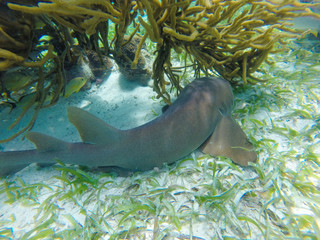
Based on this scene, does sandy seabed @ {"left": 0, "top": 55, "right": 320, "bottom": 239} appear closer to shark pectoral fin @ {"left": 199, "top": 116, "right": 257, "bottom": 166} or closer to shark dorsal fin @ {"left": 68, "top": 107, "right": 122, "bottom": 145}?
shark pectoral fin @ {"left": 199, "top": 116, "right": 257, "bottom": 166}

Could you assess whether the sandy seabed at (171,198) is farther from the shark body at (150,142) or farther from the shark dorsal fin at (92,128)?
the shark dorsal fin at (92,128)

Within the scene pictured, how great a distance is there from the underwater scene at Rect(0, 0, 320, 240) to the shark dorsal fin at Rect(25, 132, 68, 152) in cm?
2

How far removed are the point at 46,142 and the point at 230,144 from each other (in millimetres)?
2814

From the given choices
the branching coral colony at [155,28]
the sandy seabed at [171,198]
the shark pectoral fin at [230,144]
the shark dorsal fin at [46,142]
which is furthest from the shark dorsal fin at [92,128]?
the shark pectoral fin at [230,144]

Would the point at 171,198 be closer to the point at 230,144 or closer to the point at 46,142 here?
the point at 230,144

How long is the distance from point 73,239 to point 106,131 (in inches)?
52.2

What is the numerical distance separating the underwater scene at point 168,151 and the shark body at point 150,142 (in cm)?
2

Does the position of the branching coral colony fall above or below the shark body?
above

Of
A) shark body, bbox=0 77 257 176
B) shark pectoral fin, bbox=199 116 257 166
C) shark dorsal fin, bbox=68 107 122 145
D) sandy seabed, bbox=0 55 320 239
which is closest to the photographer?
sandy seabed, bbox=0 55 320 239

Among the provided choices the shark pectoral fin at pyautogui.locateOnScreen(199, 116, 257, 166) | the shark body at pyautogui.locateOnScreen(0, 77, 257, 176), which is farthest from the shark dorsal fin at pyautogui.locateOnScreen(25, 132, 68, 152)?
the shark pectoral fin at pyautogui.locateOnScreen(199, 116, 257, 166)

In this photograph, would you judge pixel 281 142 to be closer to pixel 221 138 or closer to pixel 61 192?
pixel 221 138

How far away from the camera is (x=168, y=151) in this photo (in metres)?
2.36

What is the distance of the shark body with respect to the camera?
7.55ft

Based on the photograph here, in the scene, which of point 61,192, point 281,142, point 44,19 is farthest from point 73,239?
point 281,142
